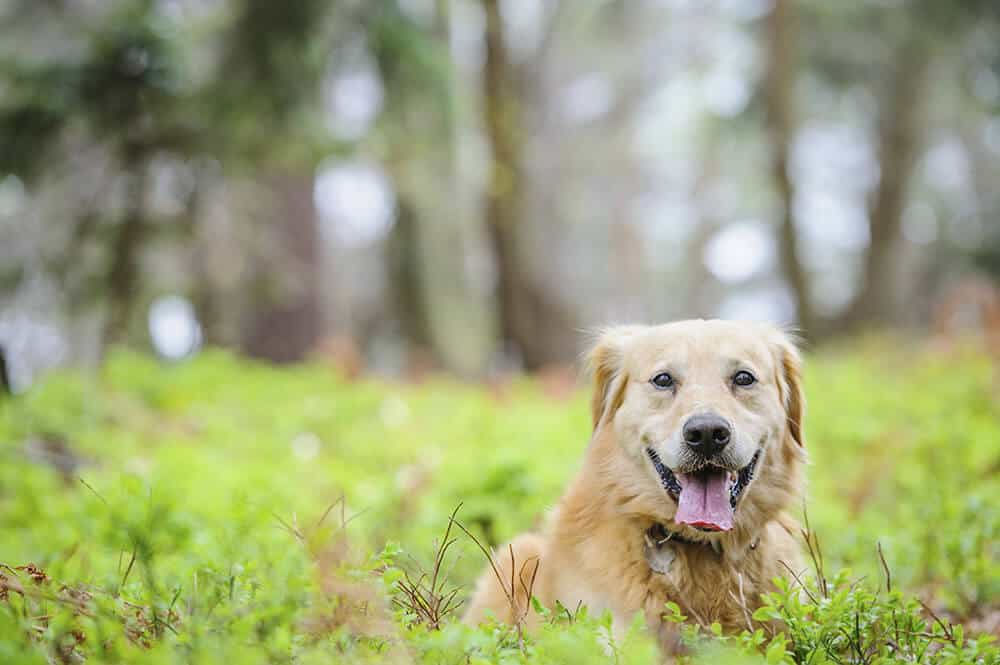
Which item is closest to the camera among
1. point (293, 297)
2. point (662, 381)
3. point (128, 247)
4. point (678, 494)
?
point (678, 494)

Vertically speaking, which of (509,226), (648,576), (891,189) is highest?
(891,189)

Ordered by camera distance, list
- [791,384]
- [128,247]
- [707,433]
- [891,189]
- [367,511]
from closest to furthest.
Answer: [707,433] < [791,384] < [367,511] < [128,247] < [891,189]

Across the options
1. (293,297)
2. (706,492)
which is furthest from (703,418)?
(293,297)

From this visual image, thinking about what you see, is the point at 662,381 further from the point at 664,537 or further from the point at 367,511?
the point at 367,511

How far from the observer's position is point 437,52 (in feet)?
34.1

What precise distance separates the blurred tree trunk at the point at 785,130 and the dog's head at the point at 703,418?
9.57m

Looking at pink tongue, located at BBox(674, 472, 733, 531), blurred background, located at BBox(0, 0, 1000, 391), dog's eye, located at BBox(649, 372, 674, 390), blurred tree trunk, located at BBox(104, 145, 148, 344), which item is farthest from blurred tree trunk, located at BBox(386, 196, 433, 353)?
pink tongue, located at BBox(674, 472, 733, 531)

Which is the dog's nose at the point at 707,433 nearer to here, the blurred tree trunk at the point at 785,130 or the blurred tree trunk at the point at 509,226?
the blurred tree trunk at the point at 509,226

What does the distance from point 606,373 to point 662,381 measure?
1.10 feet

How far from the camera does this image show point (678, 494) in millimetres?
3084

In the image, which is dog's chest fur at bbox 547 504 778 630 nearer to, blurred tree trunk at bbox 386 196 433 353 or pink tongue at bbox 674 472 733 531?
pink tongue at bbox 674 472 733 531

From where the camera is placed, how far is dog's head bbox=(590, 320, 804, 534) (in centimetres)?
302

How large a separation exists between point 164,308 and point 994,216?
1239 centimetres

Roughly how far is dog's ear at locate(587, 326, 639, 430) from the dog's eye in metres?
0.20
